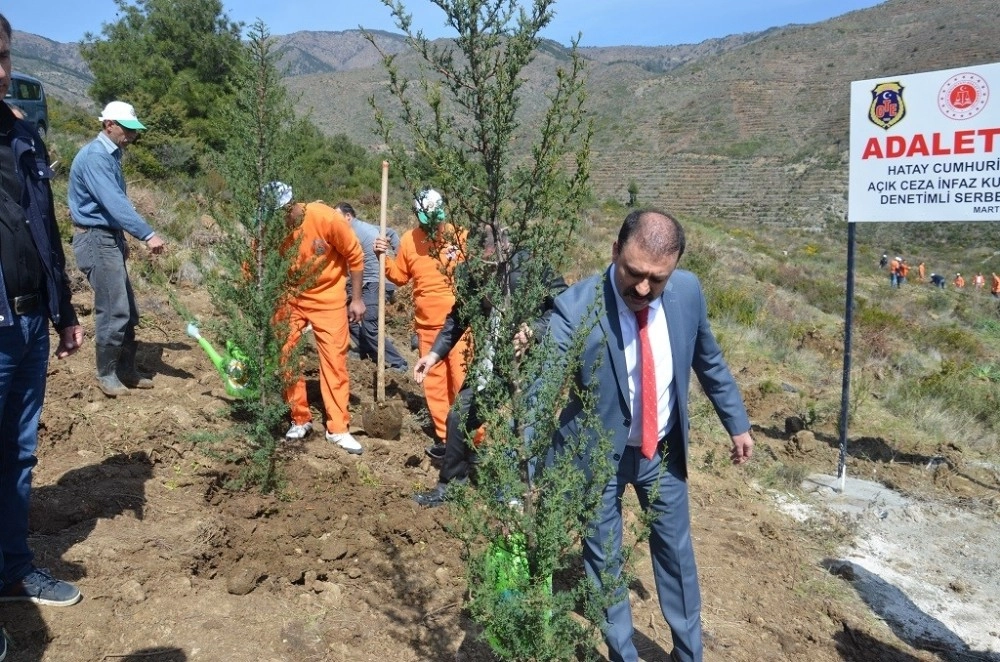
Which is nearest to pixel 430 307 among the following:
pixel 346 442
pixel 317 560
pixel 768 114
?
pixel 346 442

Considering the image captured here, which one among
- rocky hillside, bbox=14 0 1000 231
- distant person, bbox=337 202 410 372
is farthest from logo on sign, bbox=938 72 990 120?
rocky hillside, bbox=14 0 1000 231

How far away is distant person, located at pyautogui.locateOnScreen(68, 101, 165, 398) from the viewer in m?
4.19

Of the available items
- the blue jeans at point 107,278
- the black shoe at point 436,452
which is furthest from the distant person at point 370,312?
the blue jeans at point 107,278

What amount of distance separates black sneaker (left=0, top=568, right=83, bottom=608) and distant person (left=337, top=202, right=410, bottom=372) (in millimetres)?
3838

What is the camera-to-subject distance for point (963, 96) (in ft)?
16.1

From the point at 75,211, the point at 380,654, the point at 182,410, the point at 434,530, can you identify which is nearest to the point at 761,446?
the point at 434,530

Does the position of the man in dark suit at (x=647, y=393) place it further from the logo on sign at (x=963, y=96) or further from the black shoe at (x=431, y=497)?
the logo on sign at (x=963, y=96)

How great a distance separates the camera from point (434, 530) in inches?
144

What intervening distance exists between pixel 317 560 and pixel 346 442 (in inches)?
50.9

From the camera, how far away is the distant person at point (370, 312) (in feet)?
21.3

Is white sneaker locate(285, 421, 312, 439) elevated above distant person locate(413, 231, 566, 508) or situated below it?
below

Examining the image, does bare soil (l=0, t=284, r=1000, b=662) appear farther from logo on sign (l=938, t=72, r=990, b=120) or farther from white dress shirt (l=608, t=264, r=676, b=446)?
logo on sign (l=938, t=72, r=990, b=120)

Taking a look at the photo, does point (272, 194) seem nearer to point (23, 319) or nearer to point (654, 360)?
point (23, 319)

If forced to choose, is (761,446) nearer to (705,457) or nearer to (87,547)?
(705,457)
